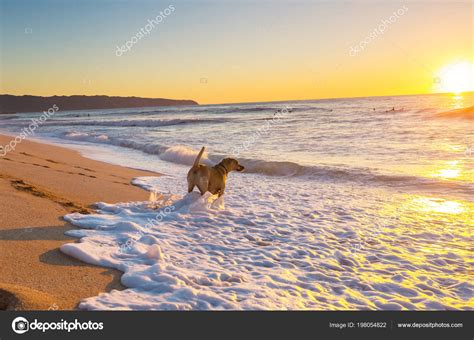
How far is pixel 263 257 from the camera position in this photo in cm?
513

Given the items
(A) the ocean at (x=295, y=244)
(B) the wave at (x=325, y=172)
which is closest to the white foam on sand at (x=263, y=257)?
(A) the ocean at (x=295, y=244)

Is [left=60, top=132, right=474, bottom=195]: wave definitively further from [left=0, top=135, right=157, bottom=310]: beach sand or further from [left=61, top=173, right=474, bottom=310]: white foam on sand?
[left=0, top=135, right=157, bottom=310]: beach sand

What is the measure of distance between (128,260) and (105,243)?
0.63 metres

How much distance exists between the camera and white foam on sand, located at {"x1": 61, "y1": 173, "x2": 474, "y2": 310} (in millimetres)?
3938

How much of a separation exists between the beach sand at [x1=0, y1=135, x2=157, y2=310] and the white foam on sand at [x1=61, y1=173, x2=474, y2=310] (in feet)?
0.68

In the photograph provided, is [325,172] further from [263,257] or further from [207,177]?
[263,257]

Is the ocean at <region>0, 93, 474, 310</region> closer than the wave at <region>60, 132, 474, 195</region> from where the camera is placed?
Yes

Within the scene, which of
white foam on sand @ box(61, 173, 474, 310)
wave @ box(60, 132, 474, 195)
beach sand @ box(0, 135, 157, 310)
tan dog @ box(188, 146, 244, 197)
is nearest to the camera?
beach sand @ box(0, 135, 157, 310)

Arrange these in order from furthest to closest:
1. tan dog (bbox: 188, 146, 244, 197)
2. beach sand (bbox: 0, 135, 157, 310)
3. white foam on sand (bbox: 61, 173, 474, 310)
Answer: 1. tan dog (bbox: 188, 146, 244, 197)
2. white foam on sand (bbox: 61, 173, 474, 310)
3. beach sand (bbox: 0, 135, 157, 310)

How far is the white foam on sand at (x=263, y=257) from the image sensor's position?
3938mm

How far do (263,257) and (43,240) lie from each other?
2.69 metres

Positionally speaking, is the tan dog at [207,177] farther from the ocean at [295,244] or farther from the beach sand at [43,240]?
the beach sand at [43,240]

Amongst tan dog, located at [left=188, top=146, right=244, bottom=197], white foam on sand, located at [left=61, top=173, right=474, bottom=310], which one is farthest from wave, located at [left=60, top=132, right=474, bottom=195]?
tan dog, located at [left=188, top=146, right=244, bottom=197]

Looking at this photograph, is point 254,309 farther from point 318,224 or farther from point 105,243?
point 318,224
